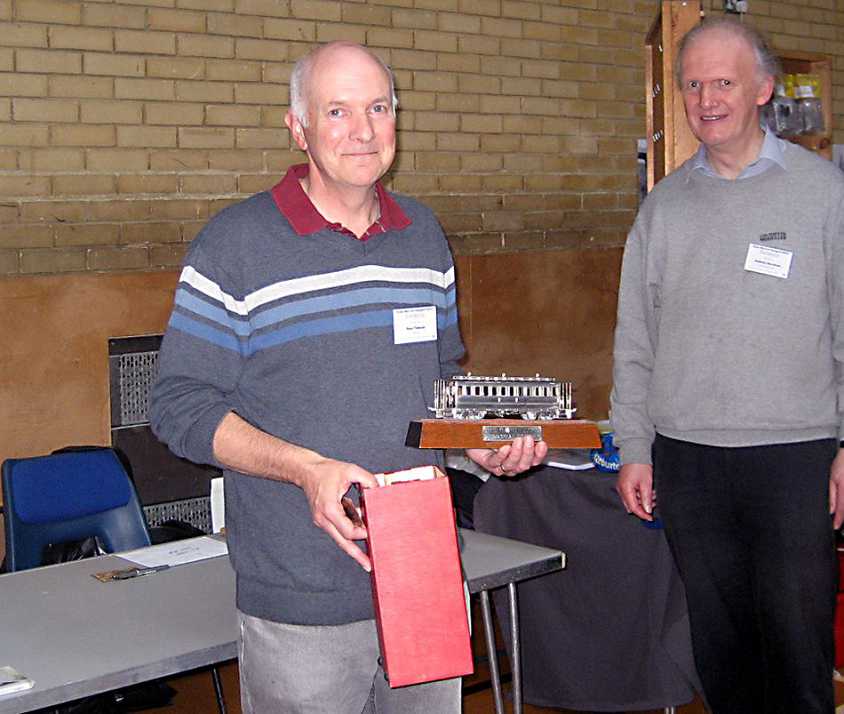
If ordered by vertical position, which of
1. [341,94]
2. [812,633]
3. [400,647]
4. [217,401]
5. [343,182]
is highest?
[341,94]

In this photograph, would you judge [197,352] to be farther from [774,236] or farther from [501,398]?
[774,236]

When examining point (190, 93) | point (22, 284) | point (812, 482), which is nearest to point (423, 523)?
point (812, 482)

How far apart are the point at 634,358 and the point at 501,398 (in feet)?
3.40

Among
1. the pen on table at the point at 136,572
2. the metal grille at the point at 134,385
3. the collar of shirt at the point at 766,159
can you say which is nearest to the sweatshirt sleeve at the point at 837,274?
the collar of shirt at the point at 766,159

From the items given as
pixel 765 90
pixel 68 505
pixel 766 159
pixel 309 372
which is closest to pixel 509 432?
pixel 309 372

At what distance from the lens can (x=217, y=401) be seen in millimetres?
1802

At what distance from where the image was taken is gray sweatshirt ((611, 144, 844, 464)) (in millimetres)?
2643

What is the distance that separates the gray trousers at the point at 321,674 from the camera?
1853mm

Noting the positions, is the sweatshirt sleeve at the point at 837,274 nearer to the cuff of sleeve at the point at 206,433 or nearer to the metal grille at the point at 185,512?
the cuff of sleeve at the point at 206,433

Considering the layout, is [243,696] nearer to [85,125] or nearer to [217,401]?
[217,401]

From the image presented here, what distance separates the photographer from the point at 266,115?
5297 millimetres

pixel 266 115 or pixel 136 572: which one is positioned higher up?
pixel 266 115

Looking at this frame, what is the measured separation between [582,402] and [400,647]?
507 centimetres

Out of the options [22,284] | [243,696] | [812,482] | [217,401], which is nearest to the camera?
[217,401]
